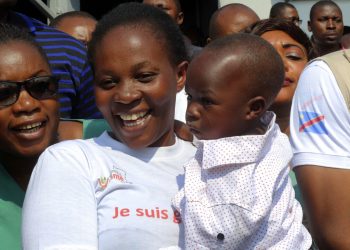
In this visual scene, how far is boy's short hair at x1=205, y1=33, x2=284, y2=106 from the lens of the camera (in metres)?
Result: 2.17

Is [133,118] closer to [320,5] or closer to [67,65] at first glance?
[67,65]

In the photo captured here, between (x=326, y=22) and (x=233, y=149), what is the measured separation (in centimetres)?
631

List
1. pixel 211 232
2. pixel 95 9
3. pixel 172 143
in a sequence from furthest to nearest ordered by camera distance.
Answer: pixel 95 9, pixel 172 143, pixel 211 232

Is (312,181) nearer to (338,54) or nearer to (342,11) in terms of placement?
(338,54)

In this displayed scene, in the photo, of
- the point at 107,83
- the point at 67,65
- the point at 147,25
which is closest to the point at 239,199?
the point at 107,83

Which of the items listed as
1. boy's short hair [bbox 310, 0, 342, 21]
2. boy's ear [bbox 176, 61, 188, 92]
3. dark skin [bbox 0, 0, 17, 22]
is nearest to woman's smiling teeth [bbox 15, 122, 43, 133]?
boy's ear [bbox 176, 61, 188, 92]

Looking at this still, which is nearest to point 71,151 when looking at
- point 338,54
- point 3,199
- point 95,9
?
point 3,199

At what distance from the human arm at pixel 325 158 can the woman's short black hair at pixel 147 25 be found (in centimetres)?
49

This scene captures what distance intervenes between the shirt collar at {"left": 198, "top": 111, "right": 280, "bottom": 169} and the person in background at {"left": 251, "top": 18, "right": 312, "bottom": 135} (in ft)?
3.41

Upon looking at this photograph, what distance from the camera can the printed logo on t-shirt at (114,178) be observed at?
1977 mm

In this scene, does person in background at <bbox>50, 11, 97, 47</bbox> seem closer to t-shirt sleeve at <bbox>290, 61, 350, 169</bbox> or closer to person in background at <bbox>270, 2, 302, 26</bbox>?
t-shirt sleeve at <bbox>290, 61, 350, 169</bbox>

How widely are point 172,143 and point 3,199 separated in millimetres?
628

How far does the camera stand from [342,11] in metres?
8.58

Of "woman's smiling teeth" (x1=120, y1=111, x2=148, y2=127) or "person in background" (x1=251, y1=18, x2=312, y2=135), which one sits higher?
"woman's smiling teeth" (x1=120, y1=111, x2=148, y2=127)
